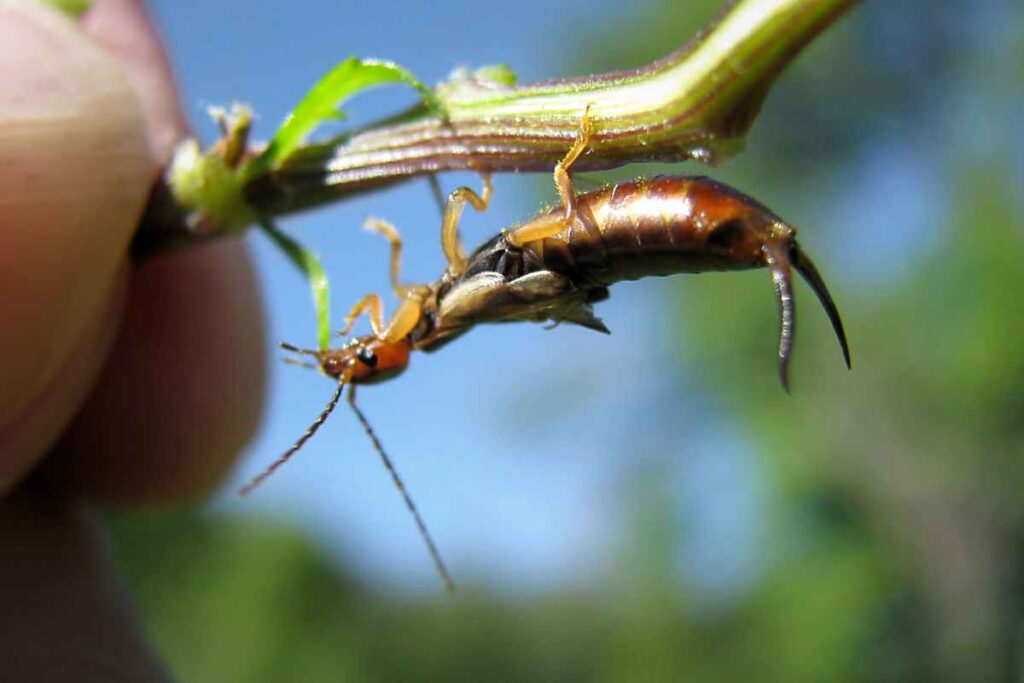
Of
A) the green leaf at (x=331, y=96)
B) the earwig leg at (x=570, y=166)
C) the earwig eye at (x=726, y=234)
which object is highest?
the green leaf at (x=331, y=96)

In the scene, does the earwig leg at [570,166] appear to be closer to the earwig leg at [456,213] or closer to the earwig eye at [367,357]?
the earwig leg at [456,213]

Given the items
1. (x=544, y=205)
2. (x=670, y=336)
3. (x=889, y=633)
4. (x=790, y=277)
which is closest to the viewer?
(x=790, y=277)

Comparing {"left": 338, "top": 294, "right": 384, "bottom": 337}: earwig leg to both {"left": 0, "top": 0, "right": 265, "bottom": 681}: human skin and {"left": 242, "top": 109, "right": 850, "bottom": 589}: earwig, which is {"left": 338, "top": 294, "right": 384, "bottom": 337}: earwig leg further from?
{"left": 0, "top": 0, "right": 265, "bottom": 681}: human skin

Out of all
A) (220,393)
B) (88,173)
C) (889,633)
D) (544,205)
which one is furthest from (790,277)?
(889,633)

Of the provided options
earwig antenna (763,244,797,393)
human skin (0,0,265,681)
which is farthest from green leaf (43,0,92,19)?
earwig antenna (763,244,797,393)

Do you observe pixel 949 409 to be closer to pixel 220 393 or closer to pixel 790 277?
pixel 220 393

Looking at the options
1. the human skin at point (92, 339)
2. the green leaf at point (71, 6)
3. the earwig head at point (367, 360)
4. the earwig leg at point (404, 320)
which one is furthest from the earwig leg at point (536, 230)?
the green leaf at point (71, 6)

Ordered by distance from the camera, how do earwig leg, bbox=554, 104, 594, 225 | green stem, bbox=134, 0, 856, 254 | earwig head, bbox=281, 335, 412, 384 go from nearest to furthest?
green stem, bbox=134, 0, 856, 254 → earwig leg, bbox=554, 104, 594, 225 → earwig head, bbox=281, 335, 412, 384

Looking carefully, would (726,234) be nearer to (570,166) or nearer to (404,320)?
(570,166)
